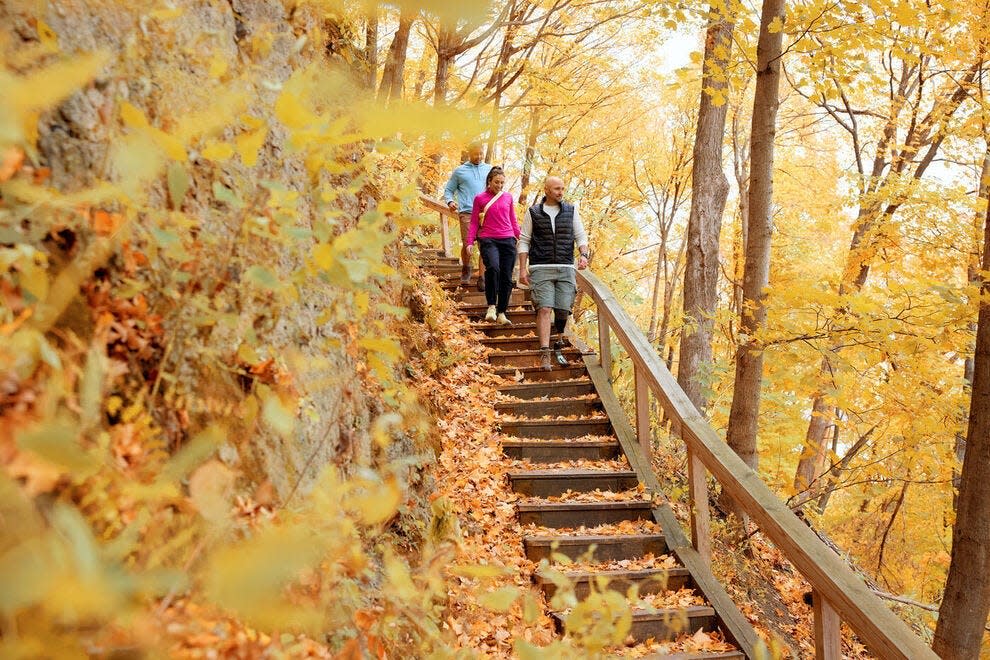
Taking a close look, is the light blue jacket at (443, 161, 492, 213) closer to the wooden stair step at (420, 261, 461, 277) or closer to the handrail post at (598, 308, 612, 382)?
the wooden stair step at (420, 261, 461, 277)

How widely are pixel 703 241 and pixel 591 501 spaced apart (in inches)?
177

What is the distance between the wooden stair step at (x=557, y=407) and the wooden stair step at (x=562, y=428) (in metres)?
0.25

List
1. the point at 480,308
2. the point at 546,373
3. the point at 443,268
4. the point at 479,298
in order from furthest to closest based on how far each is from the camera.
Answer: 1. the point at 443,268
2. the point at 479,298
3. the point at 480,308
4. the point at 546,373

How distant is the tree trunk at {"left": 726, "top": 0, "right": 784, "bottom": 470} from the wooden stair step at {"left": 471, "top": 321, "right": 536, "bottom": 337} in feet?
8.50

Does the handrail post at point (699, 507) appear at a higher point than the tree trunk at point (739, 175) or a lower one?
lower

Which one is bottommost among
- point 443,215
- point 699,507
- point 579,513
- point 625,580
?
point 625,580

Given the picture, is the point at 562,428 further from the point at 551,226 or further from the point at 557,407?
the point at 551,226

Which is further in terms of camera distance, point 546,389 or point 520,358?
point 520,358

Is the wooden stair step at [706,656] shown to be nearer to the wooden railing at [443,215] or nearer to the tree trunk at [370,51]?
the tree trunk at [370,51]

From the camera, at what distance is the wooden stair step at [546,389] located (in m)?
7.05

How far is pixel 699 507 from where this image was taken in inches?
195

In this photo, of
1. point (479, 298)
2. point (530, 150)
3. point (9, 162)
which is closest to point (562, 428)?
point (479, 298)

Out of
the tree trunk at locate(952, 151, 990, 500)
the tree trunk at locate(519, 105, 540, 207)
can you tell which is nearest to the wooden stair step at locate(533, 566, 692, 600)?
the tree trunk at locate(952, 151, 990, 500)

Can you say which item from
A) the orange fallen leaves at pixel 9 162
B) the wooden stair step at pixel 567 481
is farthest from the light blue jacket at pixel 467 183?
the orange fallen leaves at pixel 9 162
